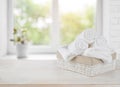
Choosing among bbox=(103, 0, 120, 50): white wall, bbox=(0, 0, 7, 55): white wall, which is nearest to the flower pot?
bbox=(0, 0, 7, 55): white wall

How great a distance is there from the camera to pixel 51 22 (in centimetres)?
263

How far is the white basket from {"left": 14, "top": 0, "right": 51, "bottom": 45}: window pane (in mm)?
1334

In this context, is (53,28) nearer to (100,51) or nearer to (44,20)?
(44,20)

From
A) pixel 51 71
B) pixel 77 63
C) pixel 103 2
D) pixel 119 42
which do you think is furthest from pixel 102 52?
pixel 103 2

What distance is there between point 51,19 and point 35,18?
0.57 feet

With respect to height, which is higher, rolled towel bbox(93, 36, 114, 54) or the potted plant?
rolled towel bbox(93, 36, 114, 54)

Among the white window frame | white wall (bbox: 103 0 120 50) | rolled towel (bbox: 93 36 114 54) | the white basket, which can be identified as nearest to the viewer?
the white basket

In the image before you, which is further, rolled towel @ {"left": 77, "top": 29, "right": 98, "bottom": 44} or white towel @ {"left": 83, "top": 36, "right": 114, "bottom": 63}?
rolled towel @ {"left": 77, "top": 29, "right": 98, "bottom": 44}

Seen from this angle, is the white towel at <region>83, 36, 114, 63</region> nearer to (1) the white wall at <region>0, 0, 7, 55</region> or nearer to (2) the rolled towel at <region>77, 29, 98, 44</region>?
(2) the rolled towel at <region>77, 29, 98, 44</region>

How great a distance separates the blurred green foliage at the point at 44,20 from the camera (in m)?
2.63

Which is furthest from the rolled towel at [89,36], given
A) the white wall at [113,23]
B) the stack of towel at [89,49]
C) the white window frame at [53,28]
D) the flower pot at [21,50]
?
the white window frame at [53,28]

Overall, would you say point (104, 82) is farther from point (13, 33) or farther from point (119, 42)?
point (13, 33)

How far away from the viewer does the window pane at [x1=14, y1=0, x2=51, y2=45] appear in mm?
2631

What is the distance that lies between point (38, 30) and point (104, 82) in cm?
164
